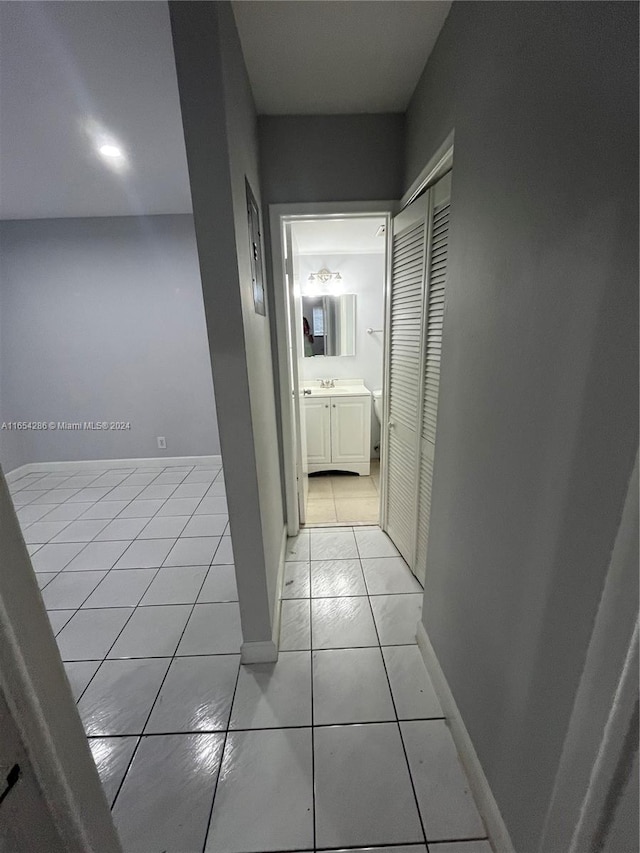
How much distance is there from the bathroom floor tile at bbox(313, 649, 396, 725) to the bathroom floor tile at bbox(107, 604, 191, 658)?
718mm

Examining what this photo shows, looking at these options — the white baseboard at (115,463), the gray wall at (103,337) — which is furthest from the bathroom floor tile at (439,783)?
the gray wall at (103,337)

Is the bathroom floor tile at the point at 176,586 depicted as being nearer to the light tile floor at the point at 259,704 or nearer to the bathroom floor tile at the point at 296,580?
the light tile floor at the point at 259,704

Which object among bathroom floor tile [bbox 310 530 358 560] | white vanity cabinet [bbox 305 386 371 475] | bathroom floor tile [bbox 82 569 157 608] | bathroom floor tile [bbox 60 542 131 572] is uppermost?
white vanity cabinet [bbox 305 386 371 475]

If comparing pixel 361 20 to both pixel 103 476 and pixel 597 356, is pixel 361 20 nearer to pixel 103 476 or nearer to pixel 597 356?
pixel 597 356

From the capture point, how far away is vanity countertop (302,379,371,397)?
129 inches

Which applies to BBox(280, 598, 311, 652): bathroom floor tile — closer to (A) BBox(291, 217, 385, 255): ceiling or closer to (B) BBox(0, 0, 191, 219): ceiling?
(A) BBox(291, 217, 385, 255): ceiling

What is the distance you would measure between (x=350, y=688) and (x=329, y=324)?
3.20m

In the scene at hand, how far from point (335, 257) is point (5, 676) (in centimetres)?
383

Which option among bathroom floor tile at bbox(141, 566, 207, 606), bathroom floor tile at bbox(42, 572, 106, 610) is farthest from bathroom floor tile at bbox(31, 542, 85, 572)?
bathroom floor tile at bbox(141, 566, 207, 606)

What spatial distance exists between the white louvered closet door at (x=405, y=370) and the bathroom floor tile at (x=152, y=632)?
52.1 inches

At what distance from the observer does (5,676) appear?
18.1 inches

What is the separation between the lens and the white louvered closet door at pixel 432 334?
4.44ft

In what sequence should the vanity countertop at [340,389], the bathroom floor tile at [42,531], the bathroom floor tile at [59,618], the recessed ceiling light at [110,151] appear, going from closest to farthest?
1. the bathroom floor tile at [59,618]
2. the recessed ceiling light at [110,151]
3. the bathroom floor tile at [42,531]
4. the vanity countertop at [340,389]

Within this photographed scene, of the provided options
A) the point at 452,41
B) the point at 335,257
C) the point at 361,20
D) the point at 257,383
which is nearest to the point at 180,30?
the point at 361,20
